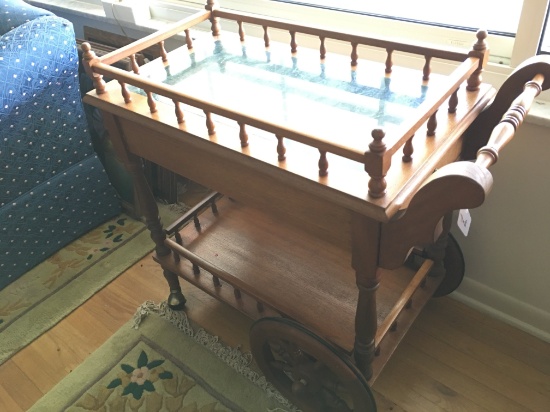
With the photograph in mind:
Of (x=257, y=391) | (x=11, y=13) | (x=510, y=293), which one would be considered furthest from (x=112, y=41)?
(x=510, y=293)

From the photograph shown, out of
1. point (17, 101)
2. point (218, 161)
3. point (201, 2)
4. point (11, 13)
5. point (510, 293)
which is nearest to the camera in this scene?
point (218, 161)

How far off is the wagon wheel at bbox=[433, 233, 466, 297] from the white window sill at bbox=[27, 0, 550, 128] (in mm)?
352

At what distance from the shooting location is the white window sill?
1.06 metres

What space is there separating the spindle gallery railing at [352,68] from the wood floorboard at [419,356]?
0.73 meters

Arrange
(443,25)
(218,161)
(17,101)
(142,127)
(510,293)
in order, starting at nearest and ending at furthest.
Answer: (218,161) → (142,127) → (443,25) → (510,293) → (17,101)

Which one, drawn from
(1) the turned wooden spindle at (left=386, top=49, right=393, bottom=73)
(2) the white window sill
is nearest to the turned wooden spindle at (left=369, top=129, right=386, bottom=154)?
(1) the turned wooden spindle at (left=386, top=49, right=393, bottom=73)

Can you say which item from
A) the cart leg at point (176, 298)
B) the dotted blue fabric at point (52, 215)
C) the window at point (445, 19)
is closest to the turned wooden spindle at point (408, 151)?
the window at point (445, 19)

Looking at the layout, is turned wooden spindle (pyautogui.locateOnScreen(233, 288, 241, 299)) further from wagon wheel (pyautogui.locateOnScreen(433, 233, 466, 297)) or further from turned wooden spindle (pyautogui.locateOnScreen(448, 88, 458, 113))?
turned wooden spindle (pyautogui.locateOnScreen(448, 88, 458, 113))

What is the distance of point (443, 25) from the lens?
4.07ft

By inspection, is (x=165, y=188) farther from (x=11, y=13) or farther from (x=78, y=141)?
(x=11, y=13)

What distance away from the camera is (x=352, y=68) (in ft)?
3.63

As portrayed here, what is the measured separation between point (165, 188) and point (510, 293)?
1226 millimetres

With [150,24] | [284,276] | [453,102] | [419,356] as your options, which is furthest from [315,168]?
[150,24]

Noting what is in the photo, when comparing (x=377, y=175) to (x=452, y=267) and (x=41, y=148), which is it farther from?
(x=41, y=148)
